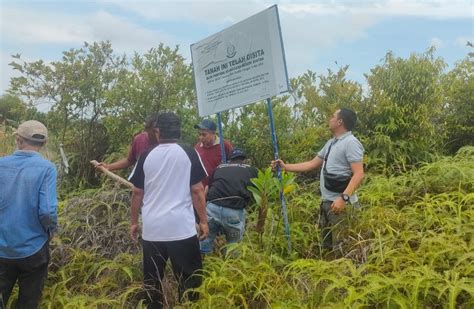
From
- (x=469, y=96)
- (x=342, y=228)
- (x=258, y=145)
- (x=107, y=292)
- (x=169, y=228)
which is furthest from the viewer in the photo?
(x=469, y=96)

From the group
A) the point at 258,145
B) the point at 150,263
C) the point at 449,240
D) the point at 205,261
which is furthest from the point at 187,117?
the point at 449,240

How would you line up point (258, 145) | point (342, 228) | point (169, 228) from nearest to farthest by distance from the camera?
point (169, 228) → point (342, 228) → point (258, 145)

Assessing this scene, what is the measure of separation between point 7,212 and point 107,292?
102 centimetres

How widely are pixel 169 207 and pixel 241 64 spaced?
1752 mm

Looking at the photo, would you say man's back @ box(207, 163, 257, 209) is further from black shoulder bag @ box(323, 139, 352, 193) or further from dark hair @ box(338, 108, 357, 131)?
dark hair @ box(338, 108, 357, 131)

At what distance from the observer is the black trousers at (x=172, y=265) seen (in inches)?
130

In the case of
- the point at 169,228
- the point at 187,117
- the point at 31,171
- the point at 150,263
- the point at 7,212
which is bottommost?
the point at 150,263

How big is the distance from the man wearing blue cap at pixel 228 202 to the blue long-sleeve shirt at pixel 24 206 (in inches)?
52.4

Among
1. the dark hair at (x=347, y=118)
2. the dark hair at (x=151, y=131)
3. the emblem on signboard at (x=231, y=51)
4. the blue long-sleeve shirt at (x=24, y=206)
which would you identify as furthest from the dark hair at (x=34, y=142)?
the dark hair at (x=347, y=118)

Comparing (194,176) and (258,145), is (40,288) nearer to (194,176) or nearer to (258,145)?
(194,176)

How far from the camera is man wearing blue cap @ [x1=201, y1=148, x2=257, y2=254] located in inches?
158

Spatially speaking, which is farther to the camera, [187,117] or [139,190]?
[187,117]

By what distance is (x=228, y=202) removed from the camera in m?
4.00

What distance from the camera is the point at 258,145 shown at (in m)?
6.16
